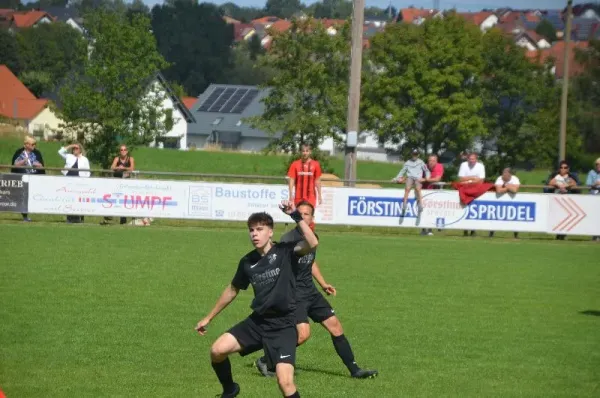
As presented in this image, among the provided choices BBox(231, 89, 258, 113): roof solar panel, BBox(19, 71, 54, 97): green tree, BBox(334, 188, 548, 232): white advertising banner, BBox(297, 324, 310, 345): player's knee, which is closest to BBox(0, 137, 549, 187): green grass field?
BBox(19, 71, 54, 97): green tree

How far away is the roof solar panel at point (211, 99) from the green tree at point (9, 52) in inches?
755

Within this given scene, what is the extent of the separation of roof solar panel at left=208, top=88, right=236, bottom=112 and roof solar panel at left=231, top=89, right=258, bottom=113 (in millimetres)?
2415

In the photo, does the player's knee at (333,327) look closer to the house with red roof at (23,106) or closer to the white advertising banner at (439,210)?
the white advertising banner at (439,210)

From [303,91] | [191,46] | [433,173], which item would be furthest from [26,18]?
[433,173]

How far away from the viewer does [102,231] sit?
81.3ft

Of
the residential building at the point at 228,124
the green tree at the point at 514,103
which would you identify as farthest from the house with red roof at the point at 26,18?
the green tree at the point at 514,103

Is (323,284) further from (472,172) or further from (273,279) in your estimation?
(472,172)

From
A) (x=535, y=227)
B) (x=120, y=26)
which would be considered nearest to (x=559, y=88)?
(x=120, y=26)

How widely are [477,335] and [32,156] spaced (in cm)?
1766

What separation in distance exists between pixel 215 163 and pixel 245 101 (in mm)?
39764

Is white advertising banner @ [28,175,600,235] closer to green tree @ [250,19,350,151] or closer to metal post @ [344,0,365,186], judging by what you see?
metal post @ [344,0,365,186]

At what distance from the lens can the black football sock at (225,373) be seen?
27.0 ft

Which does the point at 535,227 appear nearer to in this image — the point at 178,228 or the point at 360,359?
the point at 178,228

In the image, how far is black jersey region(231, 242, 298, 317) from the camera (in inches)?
318
